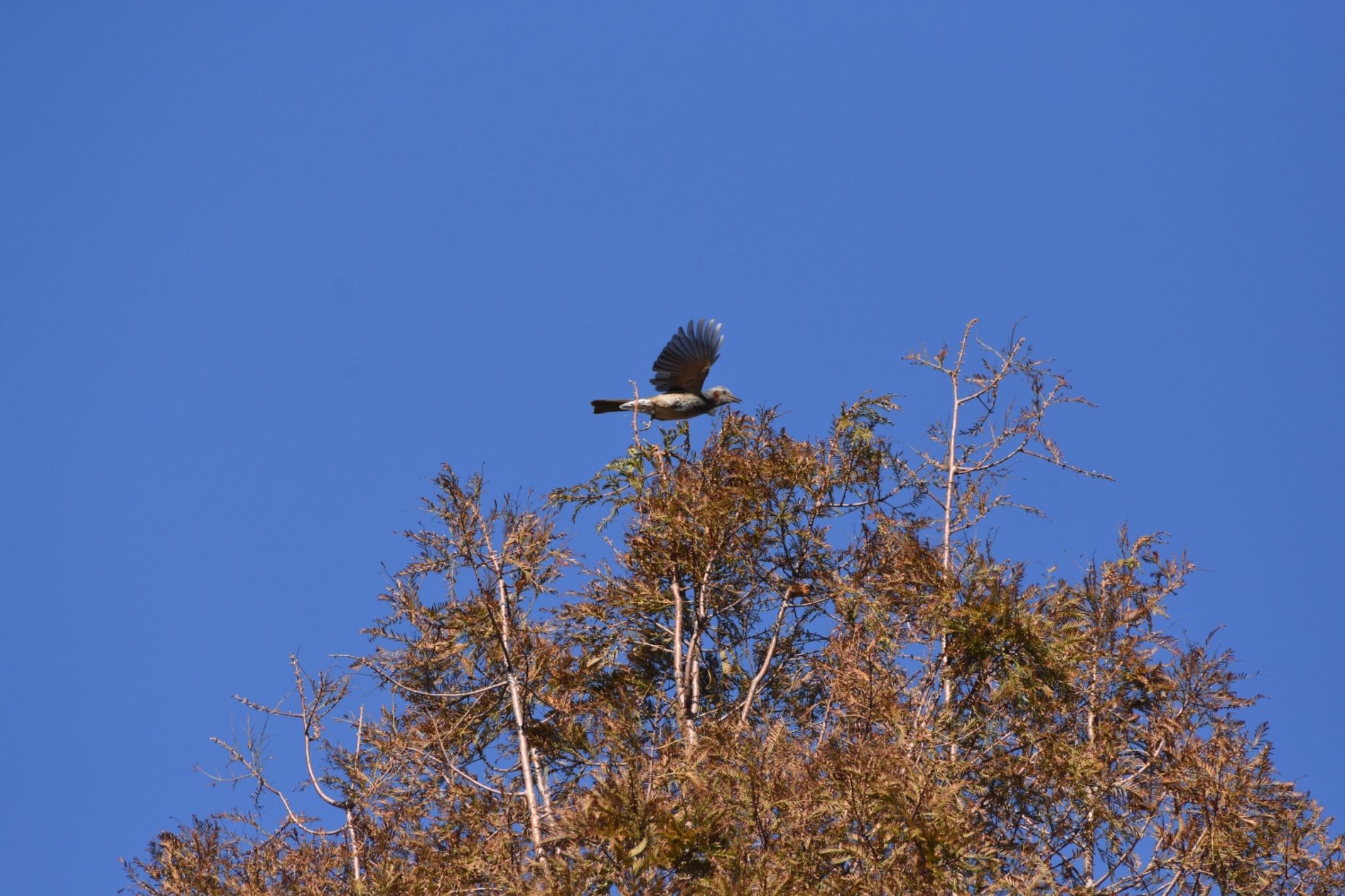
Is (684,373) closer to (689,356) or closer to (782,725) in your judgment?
(689,356)

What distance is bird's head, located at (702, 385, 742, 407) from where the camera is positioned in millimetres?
13773

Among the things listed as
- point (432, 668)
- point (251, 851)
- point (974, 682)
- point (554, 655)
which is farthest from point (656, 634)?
point (251, 851)

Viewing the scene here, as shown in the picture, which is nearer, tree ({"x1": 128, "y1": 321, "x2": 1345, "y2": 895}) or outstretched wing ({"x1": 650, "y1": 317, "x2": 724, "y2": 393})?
tree ({"x1": 128, "y1": 321, "x2": 1345, "y2": 895})

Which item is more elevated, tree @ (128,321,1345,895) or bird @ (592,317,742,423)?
bird @ (592,317,742,423)

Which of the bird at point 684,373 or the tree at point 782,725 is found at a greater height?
the bird at point 684,373

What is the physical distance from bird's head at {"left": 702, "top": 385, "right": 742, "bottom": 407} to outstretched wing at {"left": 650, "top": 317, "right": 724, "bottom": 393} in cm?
21

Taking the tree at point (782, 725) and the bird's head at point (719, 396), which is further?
the bird's head at point (719, 396)

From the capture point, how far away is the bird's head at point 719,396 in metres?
13.8

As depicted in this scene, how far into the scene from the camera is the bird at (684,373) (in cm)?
1344

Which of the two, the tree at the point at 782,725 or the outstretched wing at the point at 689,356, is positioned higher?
the outstretched wing at the point at 689,356

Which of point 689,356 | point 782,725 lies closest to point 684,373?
point 689,356

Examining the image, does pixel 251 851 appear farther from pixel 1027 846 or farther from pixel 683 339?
pixel 683 339

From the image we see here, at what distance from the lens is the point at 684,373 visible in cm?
1349

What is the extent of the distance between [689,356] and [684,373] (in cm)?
16
